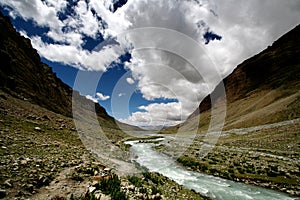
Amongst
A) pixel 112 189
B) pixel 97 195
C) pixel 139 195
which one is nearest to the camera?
pixel 97 195

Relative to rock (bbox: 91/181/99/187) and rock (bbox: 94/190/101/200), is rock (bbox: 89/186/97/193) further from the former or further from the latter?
rock (bbox: 91/181/99/187)

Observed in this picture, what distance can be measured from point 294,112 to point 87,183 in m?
91.6

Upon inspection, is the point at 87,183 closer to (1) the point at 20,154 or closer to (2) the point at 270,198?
(1) the point at 20,154

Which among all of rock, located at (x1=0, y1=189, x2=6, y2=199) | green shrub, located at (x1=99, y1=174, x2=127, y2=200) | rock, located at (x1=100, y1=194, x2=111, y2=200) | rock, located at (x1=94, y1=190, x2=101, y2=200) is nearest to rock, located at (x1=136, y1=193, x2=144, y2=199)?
green shrub, located at (x1=99, y1=174, x2=127, y2=200)

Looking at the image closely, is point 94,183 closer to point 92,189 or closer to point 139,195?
point 92,189

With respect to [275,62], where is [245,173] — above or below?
below

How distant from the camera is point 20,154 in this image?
12.4m

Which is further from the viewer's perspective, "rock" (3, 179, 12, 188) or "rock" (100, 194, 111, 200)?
"rock" (100, 194, 111, 200)

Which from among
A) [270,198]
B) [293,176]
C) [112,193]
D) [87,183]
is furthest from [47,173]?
[293,176]

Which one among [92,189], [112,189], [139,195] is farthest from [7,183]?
[139,195]

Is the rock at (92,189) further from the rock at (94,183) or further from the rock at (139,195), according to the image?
the rock at (139,195)

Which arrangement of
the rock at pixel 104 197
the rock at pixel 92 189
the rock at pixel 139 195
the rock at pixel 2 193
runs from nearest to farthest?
the rock at pixel 2 193 < the rock at pixel 104 197 < the rock at pixel 92 189 < the rock at pixel 139 195

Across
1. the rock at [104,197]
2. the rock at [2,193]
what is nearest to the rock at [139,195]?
the rock at [104,197]

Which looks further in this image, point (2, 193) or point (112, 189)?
point (112, 189)
